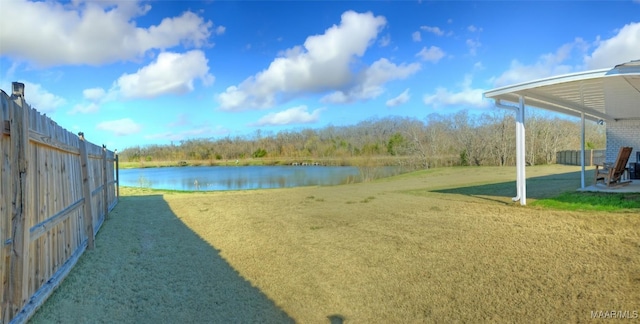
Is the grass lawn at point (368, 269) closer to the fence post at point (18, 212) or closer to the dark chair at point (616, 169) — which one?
the fence post at point (18, 212)

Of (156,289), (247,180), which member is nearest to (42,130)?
(156,289)

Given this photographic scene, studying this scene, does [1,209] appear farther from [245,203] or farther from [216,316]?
[245,203]

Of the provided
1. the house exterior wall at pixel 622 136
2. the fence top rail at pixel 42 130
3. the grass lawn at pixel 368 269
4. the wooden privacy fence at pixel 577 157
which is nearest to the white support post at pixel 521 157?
the grass lawn at pixel 368 269

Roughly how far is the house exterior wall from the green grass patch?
4793 millimetres

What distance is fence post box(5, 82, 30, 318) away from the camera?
2811mm

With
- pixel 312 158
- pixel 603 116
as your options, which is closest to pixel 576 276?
pixel 603 116

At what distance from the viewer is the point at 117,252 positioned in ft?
18.2

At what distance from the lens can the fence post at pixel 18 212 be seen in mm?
2811

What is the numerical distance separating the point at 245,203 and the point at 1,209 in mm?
8746

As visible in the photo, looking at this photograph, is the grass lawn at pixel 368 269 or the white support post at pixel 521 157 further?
the white support post at pixel 521 157

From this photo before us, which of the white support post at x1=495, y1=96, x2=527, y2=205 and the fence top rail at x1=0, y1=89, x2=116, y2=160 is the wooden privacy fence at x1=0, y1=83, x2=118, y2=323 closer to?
the fence top rail at x1=0, y1=89, x2=116, y2=160

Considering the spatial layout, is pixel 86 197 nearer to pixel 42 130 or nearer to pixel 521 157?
pixel 42 130

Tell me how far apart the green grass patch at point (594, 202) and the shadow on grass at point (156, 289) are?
669 centimetres

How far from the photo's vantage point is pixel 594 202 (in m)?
7.86
